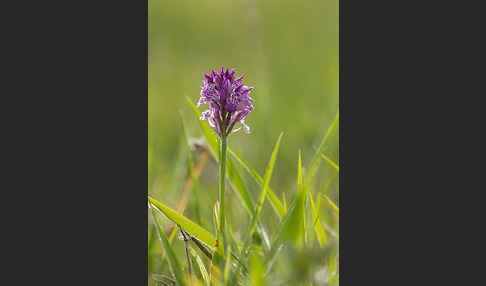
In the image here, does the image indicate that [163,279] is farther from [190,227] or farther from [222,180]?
[222,180]

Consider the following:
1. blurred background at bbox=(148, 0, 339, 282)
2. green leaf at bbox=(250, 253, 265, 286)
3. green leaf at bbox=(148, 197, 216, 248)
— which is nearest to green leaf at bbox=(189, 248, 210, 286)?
green leaf at bbox=(148, 197, 216, 248)

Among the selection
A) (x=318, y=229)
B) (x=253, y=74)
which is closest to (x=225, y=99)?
(x=318, y=229)

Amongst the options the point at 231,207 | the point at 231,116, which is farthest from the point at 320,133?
the point at 231,116

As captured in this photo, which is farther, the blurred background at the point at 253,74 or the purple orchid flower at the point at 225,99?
the blurred background at the point at 253,74

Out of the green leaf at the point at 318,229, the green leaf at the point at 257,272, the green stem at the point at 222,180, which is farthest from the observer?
the green leaf at the point at 318,229

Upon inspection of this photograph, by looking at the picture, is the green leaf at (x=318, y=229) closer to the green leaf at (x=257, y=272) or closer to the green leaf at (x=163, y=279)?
the green leaf at (x=257, y=272)

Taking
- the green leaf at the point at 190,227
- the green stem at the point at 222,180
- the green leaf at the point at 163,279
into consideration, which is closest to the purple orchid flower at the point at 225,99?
the green stem at the point at 222,180

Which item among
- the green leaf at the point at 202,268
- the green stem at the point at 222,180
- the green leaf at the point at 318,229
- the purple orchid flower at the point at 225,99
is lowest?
the green leaf at the point at 202,268
